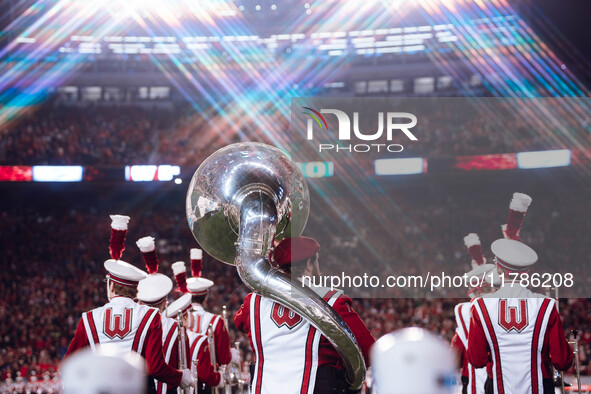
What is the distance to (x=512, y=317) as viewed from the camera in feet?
12.0

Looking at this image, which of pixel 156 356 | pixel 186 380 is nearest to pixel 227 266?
pixel 186 380

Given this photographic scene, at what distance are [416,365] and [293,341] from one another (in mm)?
1993

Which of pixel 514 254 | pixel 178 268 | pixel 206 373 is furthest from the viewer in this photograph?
pixel 178 268

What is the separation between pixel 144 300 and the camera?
13.6 feet

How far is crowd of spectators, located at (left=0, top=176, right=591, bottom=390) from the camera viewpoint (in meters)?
3.76

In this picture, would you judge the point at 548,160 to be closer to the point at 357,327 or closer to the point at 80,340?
the point at 357,327

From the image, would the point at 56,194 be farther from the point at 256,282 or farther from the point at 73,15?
the point at 256,282

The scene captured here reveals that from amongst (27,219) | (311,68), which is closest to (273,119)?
(311,68)

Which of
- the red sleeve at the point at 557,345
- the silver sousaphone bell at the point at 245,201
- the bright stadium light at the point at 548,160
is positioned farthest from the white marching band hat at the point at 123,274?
the bright stadium light at the point at 548,160

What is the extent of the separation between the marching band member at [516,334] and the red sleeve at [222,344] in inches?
77.9

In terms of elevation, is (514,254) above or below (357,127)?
below

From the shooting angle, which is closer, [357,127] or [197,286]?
[357,127]

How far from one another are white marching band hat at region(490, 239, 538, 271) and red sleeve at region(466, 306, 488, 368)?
33 centimetres

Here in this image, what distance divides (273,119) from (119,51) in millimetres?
5592
